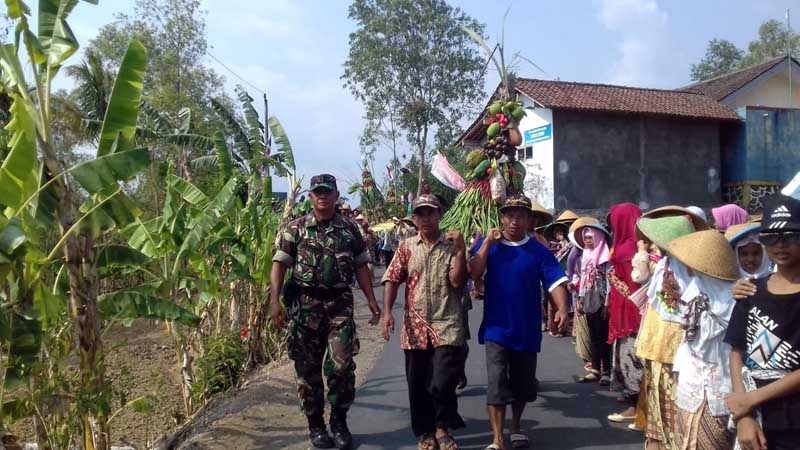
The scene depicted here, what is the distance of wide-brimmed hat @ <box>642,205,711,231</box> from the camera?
13.8 feet

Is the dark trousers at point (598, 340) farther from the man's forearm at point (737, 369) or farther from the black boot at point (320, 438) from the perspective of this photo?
the man's forearm at point (737, 369)

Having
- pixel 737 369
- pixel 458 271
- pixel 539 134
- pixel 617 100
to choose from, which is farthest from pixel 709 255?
pixel 617 100

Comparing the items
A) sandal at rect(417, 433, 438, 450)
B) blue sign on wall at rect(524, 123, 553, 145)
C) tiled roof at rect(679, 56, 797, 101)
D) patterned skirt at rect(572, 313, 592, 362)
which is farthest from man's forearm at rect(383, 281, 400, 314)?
tiled roof at rect(679, 56, 797, 101)

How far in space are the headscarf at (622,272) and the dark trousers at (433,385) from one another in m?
1.61

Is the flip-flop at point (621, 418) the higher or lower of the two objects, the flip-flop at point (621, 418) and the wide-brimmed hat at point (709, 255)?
the lower

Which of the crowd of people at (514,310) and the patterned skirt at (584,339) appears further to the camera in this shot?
the patterned skirt at (584,339)

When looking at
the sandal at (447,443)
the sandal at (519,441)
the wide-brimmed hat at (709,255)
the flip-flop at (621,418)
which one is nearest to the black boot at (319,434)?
the sandal at (447,443)

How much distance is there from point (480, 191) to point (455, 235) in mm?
1016

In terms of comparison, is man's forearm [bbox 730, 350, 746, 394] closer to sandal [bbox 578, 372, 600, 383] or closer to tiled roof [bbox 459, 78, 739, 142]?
sandal [bbox 578, 372, 600, 383]

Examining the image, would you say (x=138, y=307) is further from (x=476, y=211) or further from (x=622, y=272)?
(x=622, y=272)

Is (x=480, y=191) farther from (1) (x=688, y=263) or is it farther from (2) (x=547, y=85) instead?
(2) (x=547, y=85)

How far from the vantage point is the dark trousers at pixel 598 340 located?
20.1ft

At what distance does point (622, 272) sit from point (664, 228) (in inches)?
57.5

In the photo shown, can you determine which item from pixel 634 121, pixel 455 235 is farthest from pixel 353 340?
pixel 634 121
